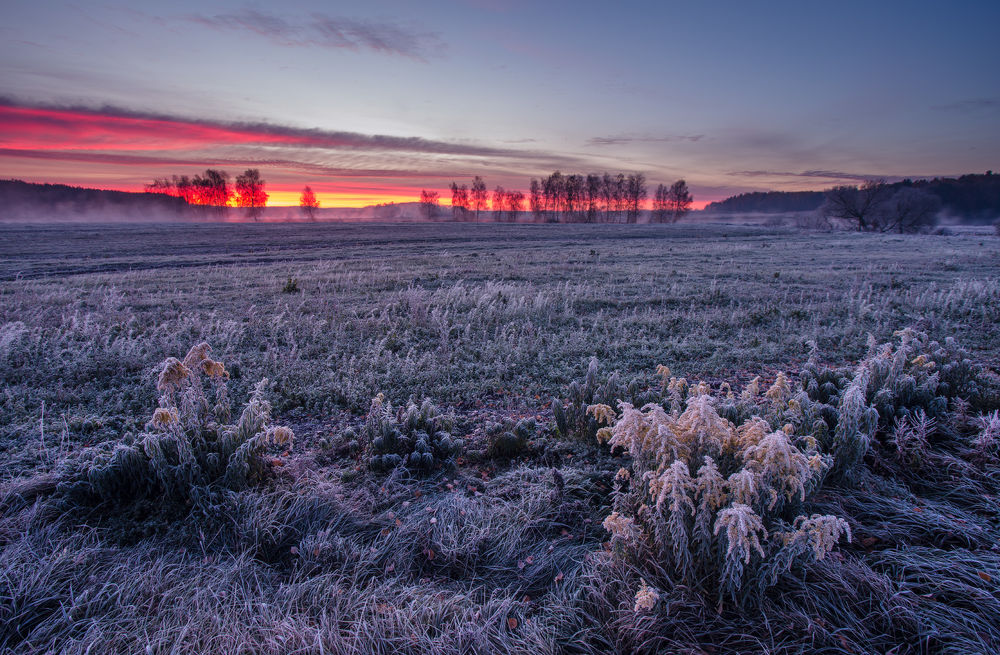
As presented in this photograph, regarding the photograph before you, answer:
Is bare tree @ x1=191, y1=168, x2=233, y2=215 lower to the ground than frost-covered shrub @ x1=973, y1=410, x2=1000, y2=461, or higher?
higher

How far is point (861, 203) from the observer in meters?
67.4

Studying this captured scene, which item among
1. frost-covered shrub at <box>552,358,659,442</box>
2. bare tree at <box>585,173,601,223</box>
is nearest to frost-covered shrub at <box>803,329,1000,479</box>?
frost-covered shrub at <box>552,358,659,442</box>

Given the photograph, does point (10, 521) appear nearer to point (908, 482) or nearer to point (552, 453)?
point (552, 453)

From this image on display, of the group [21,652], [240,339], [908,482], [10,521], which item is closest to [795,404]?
[908,482]

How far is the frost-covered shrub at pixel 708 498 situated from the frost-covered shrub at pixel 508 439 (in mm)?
1509

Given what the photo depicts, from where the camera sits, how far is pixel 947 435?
421 cm

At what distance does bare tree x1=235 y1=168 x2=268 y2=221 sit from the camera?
97250mm

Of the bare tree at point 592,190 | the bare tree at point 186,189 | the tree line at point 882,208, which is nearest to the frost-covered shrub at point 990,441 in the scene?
the tree line at point 882,208

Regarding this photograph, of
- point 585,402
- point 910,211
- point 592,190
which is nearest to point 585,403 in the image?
point 585,402

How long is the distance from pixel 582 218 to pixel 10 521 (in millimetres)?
109040

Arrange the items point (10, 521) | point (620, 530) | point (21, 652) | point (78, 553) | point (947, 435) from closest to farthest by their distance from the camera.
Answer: point (21, 652)
point (620, 530)
point (78, 553)
point (10, 521)
point (947, 435)

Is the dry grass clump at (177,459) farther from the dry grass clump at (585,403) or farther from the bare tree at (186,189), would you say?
the bare tree at (186,189)

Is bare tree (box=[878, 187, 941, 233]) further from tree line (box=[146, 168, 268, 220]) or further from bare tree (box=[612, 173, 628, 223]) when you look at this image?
tree line (box=[146, 168, 268, 220])

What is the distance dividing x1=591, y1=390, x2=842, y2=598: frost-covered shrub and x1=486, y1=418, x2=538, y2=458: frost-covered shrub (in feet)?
4.95
